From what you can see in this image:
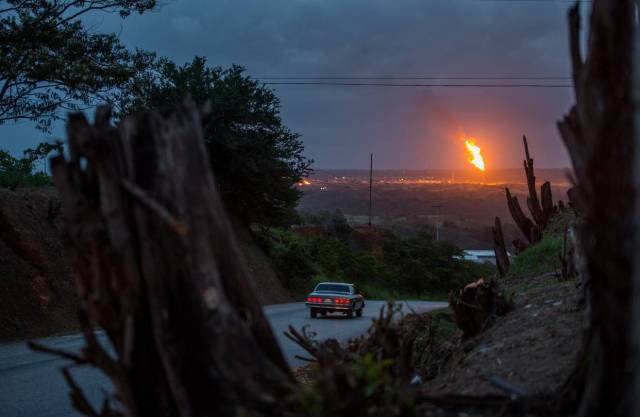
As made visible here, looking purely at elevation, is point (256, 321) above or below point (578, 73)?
below

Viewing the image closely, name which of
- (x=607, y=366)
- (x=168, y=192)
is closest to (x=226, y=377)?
(x=168, y=192)

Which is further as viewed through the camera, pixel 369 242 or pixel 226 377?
pixel 369 242

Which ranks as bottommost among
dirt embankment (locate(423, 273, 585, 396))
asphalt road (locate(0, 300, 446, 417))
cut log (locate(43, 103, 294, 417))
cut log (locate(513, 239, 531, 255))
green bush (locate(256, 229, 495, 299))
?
green bush (locate(256, 229, 495, 299))

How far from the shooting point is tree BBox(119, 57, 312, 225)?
3816 cm

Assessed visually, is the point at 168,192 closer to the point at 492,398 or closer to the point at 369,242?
the point at 492,398

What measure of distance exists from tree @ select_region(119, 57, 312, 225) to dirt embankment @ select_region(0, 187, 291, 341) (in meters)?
11.4

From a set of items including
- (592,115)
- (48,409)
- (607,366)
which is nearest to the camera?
(592,115)

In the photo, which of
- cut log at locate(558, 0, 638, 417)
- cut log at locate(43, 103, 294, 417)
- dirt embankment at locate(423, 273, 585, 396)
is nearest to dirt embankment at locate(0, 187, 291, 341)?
dirt embankment at locate(423, 273, 585, 396)

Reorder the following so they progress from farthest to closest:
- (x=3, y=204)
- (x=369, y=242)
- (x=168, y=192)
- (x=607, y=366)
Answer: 1. (x=369, y=242)
2. (x=3, y=204)
3. (x=168, y=192)
4. (x=607, y=366)

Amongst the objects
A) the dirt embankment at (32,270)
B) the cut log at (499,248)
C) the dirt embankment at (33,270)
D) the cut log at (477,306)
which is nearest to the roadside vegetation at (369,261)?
the dirt embankment at (33,270)

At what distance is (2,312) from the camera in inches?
809

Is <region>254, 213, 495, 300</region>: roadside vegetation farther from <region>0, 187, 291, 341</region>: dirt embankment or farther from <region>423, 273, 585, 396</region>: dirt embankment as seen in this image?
<region>423, 273, 585, 396</region>: dirt embankment

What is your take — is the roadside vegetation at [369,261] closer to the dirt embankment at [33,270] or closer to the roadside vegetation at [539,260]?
the dirt embankment at [33,270]

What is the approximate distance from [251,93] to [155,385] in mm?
38407
